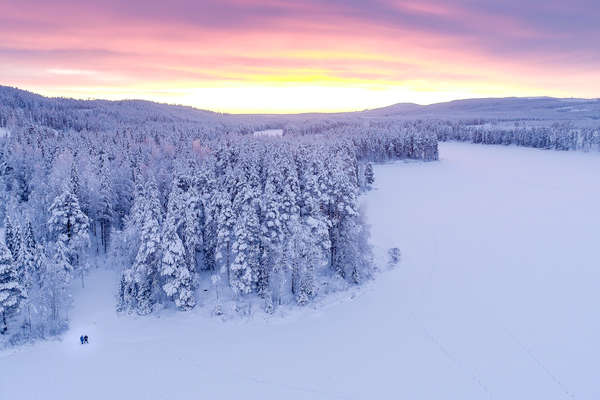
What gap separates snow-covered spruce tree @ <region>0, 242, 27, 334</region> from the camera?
102ft

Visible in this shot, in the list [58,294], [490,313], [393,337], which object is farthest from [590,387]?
[58,294]

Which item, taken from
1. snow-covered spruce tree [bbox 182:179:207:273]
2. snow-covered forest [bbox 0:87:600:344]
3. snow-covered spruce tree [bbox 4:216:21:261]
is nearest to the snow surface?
snow-covered forest [bbox 0:87:600:344]

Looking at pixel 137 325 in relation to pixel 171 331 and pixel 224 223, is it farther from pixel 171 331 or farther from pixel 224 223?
pixel 224 223

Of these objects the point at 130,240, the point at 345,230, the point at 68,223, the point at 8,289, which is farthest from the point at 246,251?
the point at 68,223

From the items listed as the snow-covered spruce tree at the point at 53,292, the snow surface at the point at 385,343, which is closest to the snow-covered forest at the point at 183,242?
the snow-covered spruce tree at the point at 53,292

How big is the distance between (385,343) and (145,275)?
23148 mm

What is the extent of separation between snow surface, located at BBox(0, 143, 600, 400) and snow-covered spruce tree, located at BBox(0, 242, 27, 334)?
3.97 meters

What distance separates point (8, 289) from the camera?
31.5 meters

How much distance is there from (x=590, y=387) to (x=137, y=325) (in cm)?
3649

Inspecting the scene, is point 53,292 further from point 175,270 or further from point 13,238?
point 175,270

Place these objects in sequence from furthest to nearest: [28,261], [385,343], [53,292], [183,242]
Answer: [183,242], [28,261], [53,292], [385,343]

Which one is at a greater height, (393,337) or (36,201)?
(36,201)

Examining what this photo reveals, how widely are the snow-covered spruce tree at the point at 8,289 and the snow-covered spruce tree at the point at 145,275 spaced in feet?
27.0

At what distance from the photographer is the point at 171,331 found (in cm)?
3344
